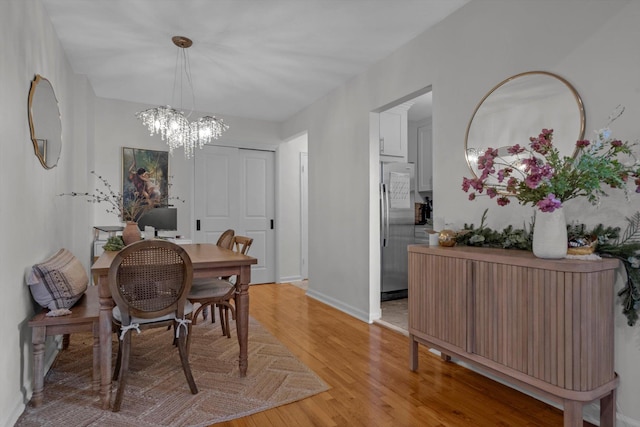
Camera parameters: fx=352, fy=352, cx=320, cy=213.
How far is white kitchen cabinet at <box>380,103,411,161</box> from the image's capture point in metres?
4.07

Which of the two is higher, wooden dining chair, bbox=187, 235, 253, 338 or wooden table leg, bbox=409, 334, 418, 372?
wooden dining chair, bbox=187, 235, 253, 338

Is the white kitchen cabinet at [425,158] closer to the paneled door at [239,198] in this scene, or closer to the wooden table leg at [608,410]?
the paneled door at [239,198]

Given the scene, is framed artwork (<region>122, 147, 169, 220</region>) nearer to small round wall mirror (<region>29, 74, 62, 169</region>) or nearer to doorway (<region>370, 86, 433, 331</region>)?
small round wall mirror (<region>29, 74, 62, 169</region>)

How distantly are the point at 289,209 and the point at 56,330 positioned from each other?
3983 millimetres

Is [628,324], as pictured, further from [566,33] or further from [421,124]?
[421,124]

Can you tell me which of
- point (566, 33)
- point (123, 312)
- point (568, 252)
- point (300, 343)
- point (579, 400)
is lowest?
point (300, 343)

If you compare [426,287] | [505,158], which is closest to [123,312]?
[426,287]

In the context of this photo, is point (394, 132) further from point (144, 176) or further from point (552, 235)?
point (144, 176)

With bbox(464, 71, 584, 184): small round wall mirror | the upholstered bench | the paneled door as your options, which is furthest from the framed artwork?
bbox(464, 71, 584, 184): small round wall mirror

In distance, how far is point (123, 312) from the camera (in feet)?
6.61

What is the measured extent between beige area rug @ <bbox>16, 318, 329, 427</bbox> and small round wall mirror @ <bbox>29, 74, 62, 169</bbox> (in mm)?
1517

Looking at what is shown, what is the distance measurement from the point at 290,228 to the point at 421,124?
2.65 metres

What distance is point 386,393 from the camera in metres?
2.22

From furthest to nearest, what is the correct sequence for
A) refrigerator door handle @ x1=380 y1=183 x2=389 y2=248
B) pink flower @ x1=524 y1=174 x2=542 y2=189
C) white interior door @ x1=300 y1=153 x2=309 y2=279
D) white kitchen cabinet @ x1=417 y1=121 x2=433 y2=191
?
white interior door @ x1=300 y1=153 x2=309 y2=279
white kitchen cabinet @ x1=417 y1=121 x2=433 y2=191
refrigerator door handle @ x1=380 y1=183 x2=389 y2=248
pink flower @ x1=524 y1=174 x2=542 y2=189
